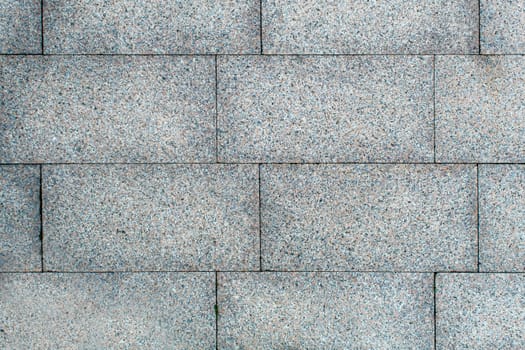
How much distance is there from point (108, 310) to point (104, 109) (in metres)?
1.67

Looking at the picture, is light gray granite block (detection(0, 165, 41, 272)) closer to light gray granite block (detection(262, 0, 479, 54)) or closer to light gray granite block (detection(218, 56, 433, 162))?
light gray granite block (detection(218, 56, 433, 162))

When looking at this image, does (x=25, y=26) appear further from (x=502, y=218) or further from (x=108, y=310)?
(x=502, y=218)

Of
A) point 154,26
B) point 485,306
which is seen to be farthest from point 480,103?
point 154,26

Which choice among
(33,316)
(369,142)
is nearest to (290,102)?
(369,142)

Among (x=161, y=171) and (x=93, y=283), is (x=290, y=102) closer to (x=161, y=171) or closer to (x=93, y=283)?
(x=161, y=171)

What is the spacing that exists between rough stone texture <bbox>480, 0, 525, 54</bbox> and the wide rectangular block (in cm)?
222

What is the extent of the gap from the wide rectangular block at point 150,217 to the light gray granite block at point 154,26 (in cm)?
100

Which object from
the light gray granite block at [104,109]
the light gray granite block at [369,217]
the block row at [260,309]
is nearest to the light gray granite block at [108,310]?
the block row at [260,309]

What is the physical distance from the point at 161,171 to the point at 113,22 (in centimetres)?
131

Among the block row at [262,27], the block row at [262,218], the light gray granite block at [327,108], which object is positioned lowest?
the block row at [262,218]

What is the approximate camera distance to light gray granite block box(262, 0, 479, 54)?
4.53m

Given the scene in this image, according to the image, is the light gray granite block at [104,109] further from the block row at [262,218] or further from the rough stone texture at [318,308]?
the rough stone texture at [318,308]

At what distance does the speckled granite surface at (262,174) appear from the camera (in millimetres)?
4527

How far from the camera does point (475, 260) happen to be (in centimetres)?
455
